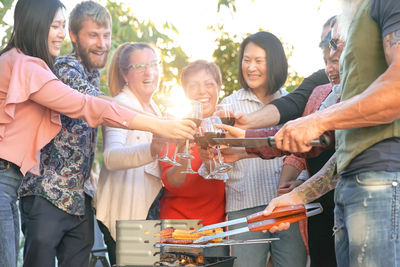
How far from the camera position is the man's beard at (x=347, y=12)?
2.12 metres

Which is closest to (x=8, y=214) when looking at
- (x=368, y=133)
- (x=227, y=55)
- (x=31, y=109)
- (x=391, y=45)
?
(x=31, y=109)

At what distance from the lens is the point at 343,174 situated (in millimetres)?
2123

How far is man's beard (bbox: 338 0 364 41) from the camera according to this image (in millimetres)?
2115

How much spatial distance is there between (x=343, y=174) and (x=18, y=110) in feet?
5.93

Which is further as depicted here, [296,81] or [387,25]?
[296,81]

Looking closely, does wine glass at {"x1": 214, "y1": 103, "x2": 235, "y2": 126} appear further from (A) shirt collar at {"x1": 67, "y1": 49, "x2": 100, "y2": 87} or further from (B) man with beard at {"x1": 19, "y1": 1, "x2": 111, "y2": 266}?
(A) shirt collar at {"x1": 67, "y1": 49, "x2": 100, "y2": 87}

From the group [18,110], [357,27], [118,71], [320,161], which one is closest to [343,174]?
[357,27]

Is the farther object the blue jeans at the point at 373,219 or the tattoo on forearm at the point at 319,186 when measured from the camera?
the tattoo on forearm at the point at 319,186

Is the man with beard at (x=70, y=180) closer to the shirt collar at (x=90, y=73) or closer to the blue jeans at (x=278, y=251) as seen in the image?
the shirt collar at (x=90, y=73)

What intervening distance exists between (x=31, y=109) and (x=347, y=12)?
1802mm

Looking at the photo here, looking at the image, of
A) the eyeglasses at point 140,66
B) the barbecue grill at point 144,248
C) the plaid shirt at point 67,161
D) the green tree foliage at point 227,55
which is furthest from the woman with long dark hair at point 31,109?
the green tree foliage at point 227,55

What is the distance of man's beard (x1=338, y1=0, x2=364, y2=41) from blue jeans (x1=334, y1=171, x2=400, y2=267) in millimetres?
629

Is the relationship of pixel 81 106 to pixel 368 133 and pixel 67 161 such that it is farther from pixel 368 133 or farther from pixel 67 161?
pixel 368 133

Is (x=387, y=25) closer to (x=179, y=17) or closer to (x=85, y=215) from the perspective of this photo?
(x=85, y=215)
